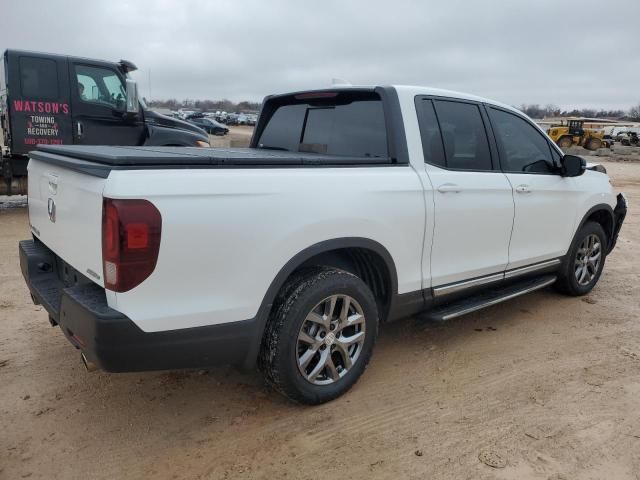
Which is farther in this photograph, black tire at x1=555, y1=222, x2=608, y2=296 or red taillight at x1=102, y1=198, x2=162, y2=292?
black tire at x1=555, y1=222, x2=608, y2=296

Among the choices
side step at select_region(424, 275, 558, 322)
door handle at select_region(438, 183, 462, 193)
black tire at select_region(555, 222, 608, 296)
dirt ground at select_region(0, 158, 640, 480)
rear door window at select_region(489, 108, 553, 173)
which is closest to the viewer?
dirt ground at select_region(0, 158, 640, 480)

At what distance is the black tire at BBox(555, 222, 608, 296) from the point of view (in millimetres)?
5008

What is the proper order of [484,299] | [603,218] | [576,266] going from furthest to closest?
[603,218] → [576,266] → [484,299]

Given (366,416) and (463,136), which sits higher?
(463,136)

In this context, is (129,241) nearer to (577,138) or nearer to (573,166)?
(573,166)

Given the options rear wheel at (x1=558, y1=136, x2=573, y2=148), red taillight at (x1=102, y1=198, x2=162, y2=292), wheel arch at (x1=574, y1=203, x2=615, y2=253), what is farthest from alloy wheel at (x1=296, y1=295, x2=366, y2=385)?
rear wheel at (x1=558, y1=136, x2=573, y2=148)

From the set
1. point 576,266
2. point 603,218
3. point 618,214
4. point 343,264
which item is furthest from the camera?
point 618,214

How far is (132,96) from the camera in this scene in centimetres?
878

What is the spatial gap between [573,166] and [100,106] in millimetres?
7296

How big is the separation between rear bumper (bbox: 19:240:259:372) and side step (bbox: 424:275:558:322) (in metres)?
1.50

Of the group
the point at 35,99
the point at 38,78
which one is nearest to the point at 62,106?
the point at 35,99

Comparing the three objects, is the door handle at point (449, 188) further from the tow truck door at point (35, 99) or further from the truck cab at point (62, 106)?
the tow truck door at point (35, 99)

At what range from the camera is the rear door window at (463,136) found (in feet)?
12.4

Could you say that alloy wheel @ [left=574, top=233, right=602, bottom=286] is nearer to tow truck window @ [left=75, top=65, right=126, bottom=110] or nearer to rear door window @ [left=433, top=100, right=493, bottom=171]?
rear door window @ [left=433, top=100, right=493, bottom=171]
